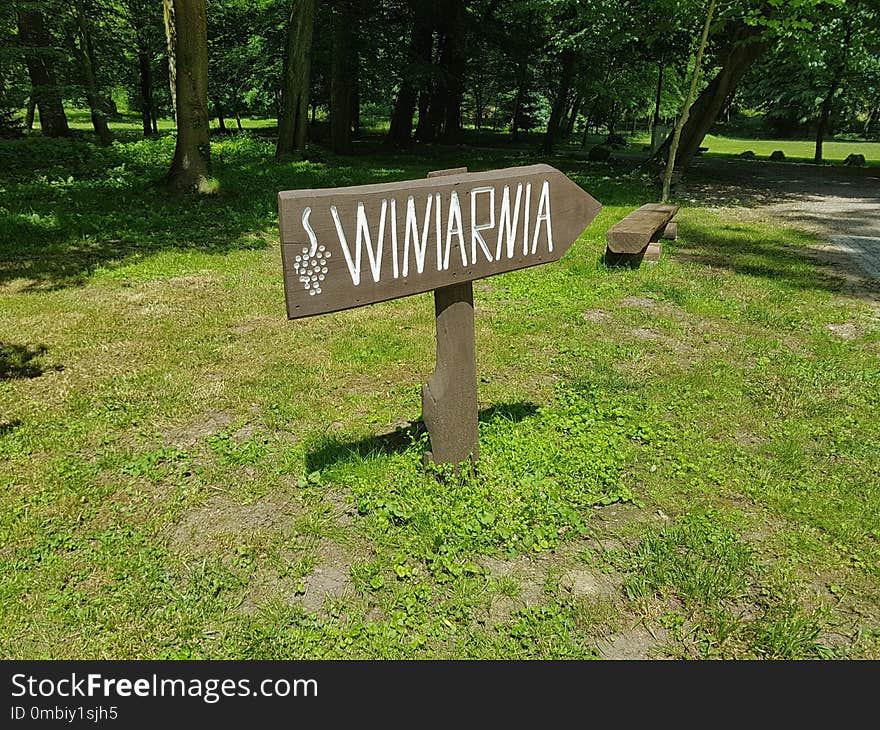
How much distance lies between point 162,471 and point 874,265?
28.8 feet

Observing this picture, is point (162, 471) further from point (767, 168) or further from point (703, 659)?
point (767, 168)

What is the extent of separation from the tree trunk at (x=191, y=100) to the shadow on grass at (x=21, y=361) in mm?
5924

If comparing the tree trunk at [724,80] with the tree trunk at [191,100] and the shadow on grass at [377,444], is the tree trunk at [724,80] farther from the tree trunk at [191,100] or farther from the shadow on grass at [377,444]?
the shadow on grass at [377,444]

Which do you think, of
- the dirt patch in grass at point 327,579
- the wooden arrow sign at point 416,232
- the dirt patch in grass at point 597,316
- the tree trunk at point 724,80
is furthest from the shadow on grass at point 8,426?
the tree trunk at point 724,80

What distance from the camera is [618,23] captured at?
14.2m

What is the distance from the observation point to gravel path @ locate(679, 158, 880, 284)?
8781 mm

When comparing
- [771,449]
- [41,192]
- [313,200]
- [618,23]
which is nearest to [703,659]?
[771,449]

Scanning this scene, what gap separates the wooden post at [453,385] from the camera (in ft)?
10.3

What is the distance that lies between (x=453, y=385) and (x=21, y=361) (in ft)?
12.2

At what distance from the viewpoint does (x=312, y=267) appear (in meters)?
2.55

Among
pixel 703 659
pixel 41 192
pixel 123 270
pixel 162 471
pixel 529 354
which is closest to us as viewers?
pixel 703 659

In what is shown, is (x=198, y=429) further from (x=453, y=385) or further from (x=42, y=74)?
(x=42, y=74)

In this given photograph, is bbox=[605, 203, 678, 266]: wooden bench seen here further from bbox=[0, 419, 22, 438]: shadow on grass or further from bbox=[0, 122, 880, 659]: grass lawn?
bbox=[0, 419, 22, 438]: shadow on grass
